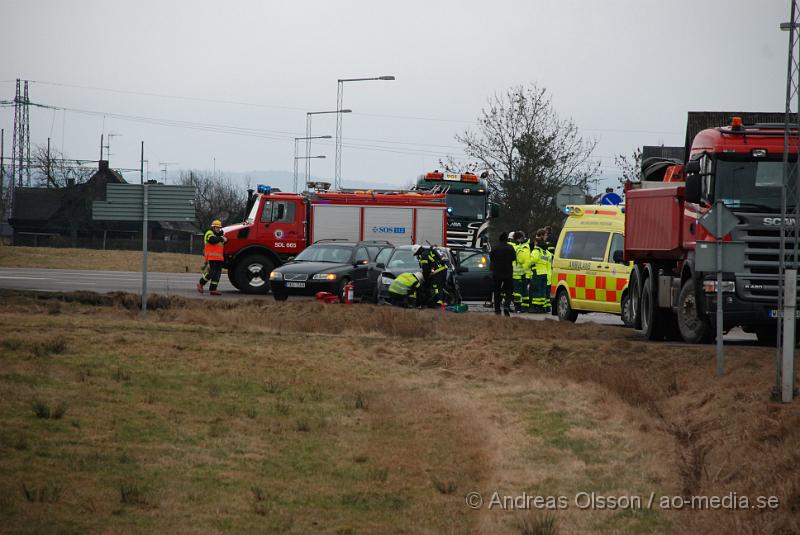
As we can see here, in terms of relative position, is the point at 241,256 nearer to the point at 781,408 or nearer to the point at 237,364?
the point at 237,364

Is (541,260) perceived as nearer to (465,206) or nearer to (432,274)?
(432,274)

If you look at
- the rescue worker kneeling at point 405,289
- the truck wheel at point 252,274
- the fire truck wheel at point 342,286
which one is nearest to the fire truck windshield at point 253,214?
the truck wheel at point 252,274

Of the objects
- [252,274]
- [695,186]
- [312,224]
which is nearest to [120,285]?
[252,274]

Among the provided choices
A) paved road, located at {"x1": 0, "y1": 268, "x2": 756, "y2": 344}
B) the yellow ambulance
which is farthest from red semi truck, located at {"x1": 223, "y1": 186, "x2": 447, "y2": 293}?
the yellow ambulance

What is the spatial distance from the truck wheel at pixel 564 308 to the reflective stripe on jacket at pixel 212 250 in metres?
8.98

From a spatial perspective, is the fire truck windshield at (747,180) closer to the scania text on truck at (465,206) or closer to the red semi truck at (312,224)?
the red semi truck at (312,224)

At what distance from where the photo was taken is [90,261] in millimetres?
50344

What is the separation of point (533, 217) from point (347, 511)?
4252 cm

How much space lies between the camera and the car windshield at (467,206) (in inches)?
1591

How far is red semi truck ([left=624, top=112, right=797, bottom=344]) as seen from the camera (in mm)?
16688

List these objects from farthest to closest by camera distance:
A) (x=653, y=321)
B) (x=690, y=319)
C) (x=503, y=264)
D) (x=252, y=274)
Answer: (x=252, y=274)
(x=503, y=264)
(x=653, y=321)
(x=690, y=319)

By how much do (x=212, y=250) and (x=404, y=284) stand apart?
6839 mm

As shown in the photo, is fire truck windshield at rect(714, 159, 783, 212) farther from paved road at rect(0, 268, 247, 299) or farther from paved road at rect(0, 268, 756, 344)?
paved road at rect(0, 268, 247, 299)

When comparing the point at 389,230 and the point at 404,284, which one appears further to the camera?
the point at 389,230
